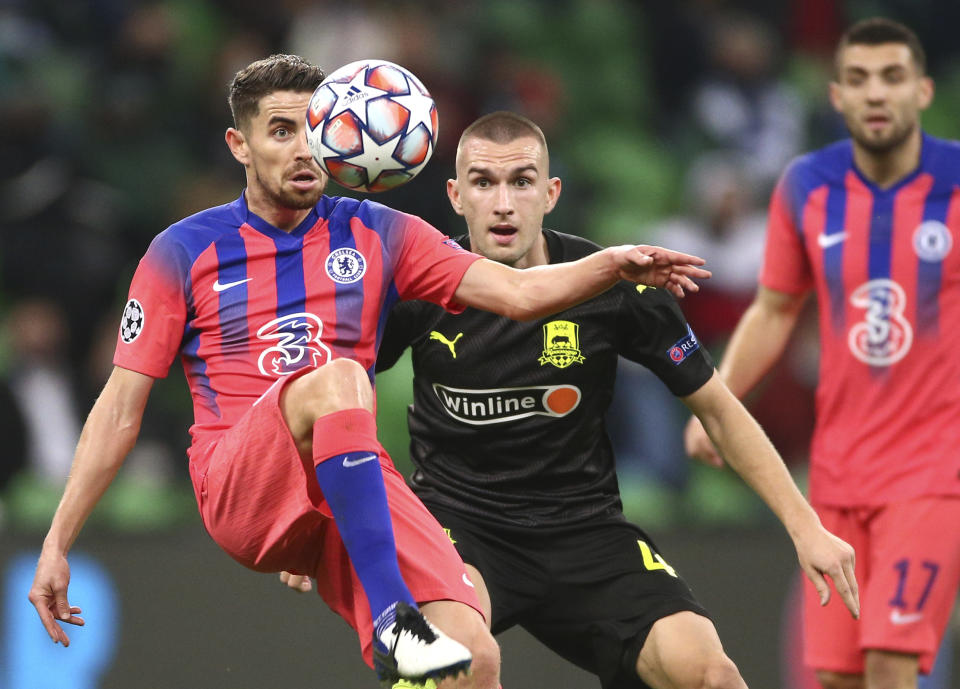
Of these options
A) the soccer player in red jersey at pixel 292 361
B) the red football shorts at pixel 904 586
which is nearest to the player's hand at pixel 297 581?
the soccer player in red jersey at pixel 292 361

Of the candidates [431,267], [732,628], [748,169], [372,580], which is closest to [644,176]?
[748,169]

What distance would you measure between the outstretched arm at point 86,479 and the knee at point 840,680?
108 inches

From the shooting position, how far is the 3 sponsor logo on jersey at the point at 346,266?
464 centimetres

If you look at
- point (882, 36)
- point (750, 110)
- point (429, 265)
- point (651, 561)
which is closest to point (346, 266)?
point (429, 265)

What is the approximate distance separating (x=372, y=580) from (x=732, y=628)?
3.40 meters

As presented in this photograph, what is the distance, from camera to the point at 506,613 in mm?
4910

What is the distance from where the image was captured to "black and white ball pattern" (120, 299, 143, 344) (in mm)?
4613

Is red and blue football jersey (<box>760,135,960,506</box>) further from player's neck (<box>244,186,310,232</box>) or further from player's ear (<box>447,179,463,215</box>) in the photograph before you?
player's neck (<box>244,186,310,232</box>)

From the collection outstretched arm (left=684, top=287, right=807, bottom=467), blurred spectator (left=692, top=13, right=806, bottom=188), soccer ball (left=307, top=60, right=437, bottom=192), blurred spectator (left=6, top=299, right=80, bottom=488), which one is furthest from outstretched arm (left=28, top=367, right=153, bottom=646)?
blurred spectator (left=692, top=13, right=806, bottom=188)

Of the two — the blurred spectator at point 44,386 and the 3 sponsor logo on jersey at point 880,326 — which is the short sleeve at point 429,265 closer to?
the 3 sponsor logo on jersey at point 880,326

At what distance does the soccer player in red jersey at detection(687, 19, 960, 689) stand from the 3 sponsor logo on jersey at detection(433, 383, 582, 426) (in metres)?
0.74

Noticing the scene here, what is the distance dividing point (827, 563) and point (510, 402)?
113cm

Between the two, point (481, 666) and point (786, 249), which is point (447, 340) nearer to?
point (481, 666)

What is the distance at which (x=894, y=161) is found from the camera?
587 centimetres
